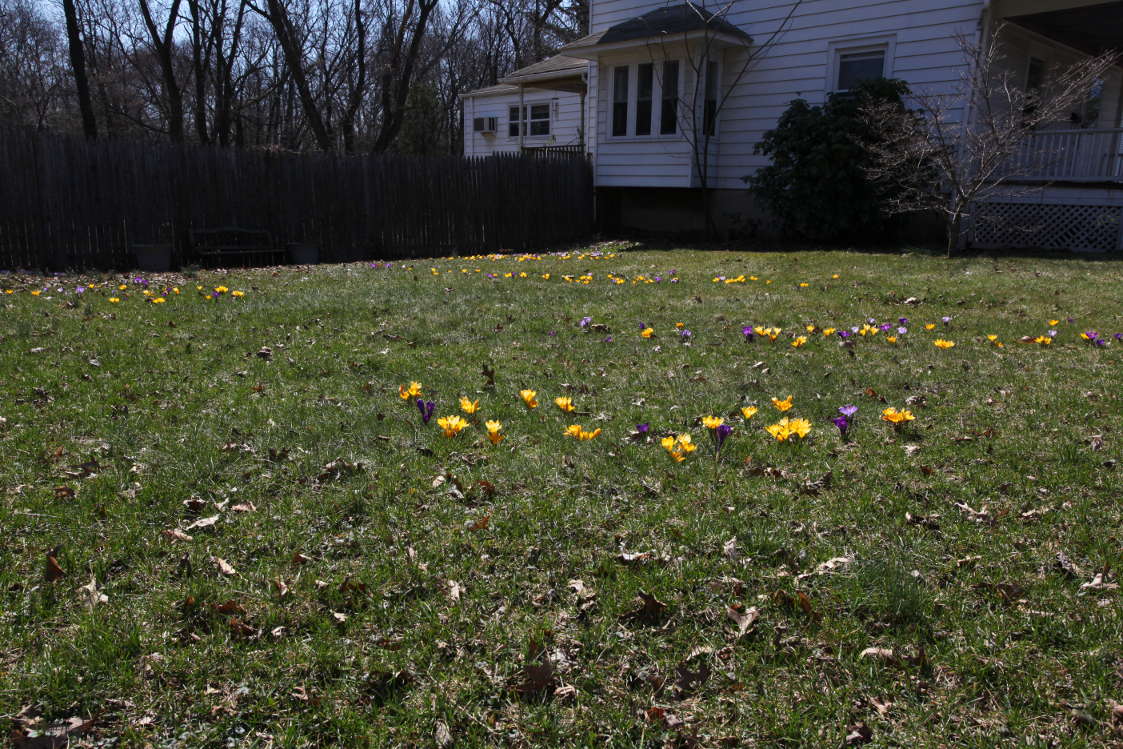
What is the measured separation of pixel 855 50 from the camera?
48.4 feet

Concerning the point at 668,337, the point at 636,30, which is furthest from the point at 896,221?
the point at 668,337

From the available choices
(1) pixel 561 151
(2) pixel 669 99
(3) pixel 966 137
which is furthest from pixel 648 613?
(1) pixel 561 151

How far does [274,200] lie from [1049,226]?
44.9ft

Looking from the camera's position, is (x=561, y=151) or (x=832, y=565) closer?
(x=832, y=565)

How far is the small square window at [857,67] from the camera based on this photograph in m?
14.6

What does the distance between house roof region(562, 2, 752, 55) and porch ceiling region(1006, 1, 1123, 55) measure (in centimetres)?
518

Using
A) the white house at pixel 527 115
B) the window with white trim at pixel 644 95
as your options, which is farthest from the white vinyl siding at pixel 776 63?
the white house at pixel 527 115

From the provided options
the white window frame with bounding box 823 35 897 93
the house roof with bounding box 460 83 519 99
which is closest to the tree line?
the house roof with bounding box 460 83 519 99

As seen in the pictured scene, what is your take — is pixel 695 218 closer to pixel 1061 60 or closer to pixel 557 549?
pixel 1061 60

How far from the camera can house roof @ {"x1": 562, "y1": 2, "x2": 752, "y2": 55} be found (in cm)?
1552

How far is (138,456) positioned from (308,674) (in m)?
1.99

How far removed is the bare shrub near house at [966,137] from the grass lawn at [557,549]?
726 cm

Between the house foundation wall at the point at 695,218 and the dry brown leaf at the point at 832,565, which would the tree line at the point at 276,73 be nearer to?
the house foundation wall at the point at 695,218

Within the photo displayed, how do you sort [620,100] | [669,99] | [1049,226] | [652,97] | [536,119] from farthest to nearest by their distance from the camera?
[536,119], [620,100], [652,97], [669,99], [1049,226]
